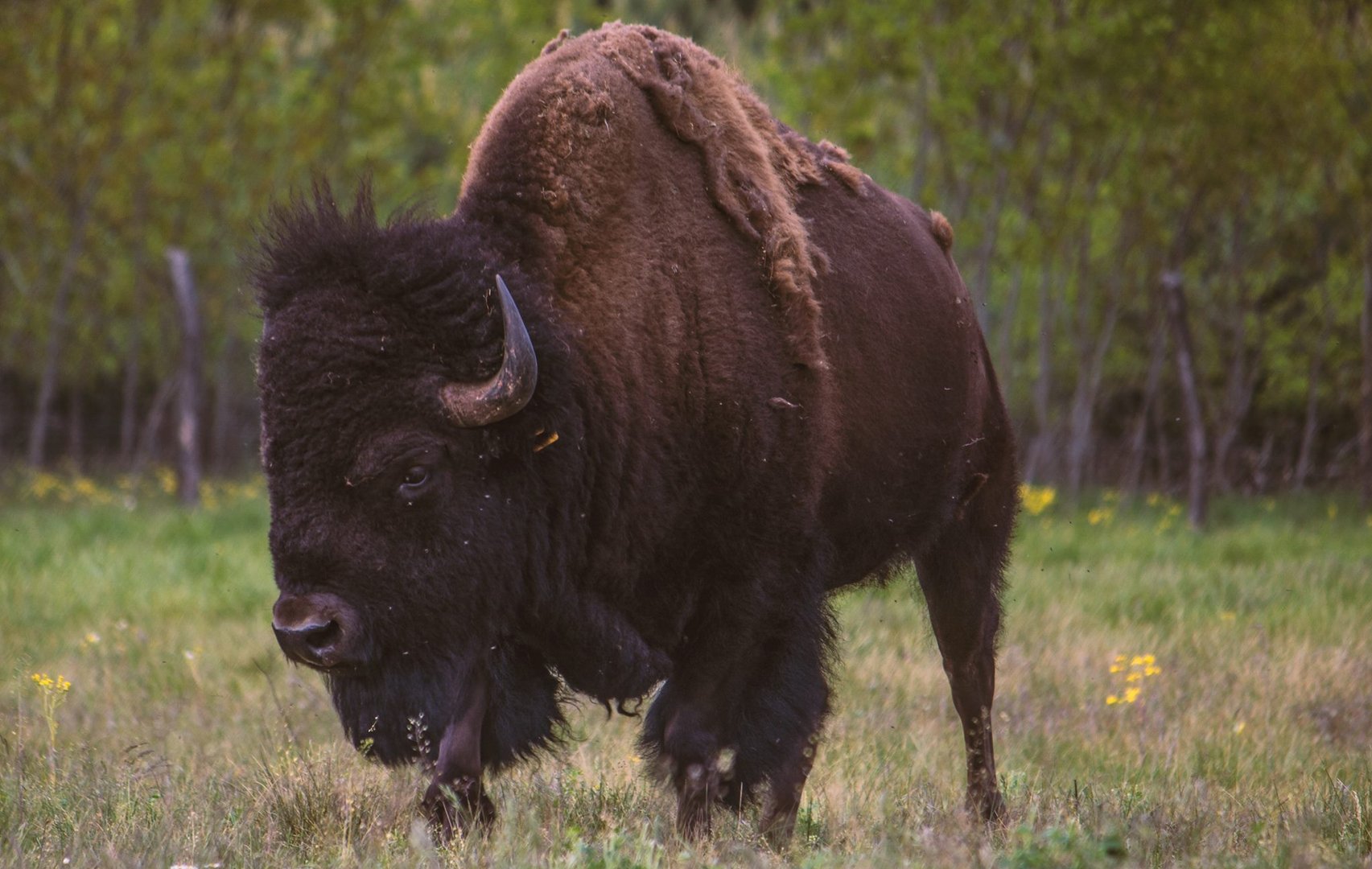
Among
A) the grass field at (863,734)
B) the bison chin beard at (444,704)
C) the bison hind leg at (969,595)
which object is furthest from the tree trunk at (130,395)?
the bison chin beard at (444,704)

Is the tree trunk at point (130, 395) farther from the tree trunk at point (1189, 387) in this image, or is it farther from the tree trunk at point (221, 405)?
the tree trunk at point (1189, 387)

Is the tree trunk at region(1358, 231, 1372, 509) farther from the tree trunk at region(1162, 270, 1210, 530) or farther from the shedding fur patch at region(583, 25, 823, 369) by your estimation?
the shedding fur patch at region(583, 25, 823, 369)

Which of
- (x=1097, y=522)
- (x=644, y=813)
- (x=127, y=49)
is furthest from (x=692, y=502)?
(x=127, y=49)

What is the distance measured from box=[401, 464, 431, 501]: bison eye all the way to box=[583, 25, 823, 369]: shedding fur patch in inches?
46.8

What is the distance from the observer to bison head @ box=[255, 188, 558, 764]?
362 cm

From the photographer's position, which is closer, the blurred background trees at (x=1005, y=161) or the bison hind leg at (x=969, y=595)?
the bison hind leg at (x=969, y=595)

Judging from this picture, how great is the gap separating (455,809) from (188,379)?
11.8 metres

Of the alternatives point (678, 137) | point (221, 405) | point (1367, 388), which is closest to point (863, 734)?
point (678, 137)

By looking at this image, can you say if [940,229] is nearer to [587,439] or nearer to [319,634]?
[587,439]

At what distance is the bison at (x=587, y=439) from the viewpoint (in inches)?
145

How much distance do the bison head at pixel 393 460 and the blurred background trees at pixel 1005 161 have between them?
904cm

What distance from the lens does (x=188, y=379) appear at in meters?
14.9

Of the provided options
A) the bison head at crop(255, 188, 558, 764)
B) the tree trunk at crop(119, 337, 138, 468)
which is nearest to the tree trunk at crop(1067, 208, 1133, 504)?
the bison head at crop(255, 188, 558, 764)

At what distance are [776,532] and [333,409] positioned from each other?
1.28m
